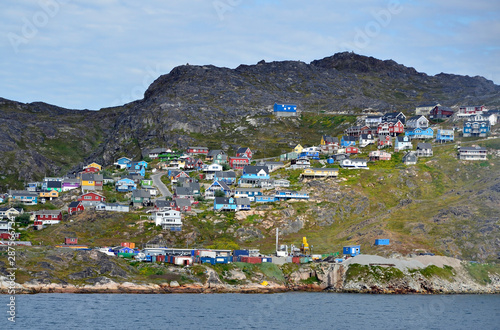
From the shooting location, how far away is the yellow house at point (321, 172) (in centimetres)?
17600

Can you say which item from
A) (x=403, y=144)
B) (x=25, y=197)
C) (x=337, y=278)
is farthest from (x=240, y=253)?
(x=403, y=144)

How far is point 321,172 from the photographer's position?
176500 millimetres

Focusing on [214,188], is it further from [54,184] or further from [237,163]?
[54,184]

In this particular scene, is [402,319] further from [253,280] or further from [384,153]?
[384,153]

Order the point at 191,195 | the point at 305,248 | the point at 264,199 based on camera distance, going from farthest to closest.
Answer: the point at 191,195
the point at 264,199
the point at 305,248

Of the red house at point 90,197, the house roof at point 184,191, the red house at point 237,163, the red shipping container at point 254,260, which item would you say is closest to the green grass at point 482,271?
the red shipping container at point 254,260

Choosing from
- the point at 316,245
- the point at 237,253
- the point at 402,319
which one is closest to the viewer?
the point at 402,319

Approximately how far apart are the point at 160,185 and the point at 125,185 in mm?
10124

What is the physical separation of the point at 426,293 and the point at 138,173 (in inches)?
3903

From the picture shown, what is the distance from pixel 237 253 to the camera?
12912cm

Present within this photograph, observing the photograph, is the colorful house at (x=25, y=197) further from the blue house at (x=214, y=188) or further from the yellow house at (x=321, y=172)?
the yellow house at (x=321, y=172)

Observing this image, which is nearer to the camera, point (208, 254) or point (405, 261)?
point (208, 254)

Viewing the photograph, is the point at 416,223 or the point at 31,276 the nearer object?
the point at 31,276

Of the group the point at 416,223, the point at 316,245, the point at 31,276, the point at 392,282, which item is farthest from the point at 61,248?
the point at 416,223
